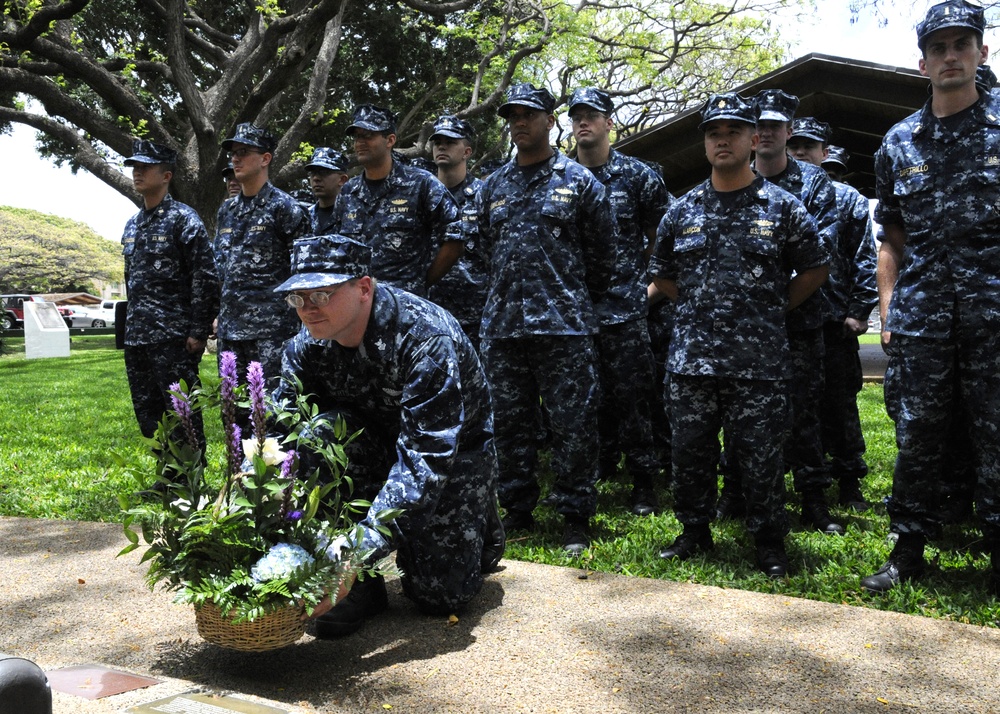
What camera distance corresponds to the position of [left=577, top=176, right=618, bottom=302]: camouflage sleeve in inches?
198

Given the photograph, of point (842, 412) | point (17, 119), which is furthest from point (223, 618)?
point (17, 119)

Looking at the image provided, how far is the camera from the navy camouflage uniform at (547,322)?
15.9ft

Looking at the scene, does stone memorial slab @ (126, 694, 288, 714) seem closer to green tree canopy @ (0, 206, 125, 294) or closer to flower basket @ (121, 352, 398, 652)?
flower basket @ (121, 352, 398, 652)

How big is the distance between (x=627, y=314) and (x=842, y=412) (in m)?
1.44

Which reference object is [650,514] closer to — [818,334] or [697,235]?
[818,334]

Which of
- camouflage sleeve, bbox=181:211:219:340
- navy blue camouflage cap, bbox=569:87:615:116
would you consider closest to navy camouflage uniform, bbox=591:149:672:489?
navy blue camouflage cap, bbox=569:87:615:116

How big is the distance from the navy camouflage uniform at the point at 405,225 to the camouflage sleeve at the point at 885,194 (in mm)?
2505

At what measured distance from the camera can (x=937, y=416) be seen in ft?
12.9

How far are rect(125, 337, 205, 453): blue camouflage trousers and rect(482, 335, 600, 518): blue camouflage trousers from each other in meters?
2.39

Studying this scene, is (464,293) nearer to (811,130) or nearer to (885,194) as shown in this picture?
(811,130)

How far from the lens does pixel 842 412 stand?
5734 mm

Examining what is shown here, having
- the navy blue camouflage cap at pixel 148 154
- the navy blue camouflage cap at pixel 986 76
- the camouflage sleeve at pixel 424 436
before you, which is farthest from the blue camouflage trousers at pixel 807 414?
the navy blue camouflage cap at pixel 148 154

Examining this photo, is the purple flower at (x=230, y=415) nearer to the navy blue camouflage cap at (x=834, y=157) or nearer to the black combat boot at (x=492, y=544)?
the black combat boot at (x=492, y=544)

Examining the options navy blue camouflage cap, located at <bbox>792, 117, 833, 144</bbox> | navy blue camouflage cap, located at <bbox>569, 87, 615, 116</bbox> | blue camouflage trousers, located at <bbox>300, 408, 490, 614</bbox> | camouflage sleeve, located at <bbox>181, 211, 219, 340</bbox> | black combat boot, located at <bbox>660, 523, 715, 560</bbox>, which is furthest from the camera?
camouflage sleeve, located at <bbox>181, 211, 219, 340</bbox>
